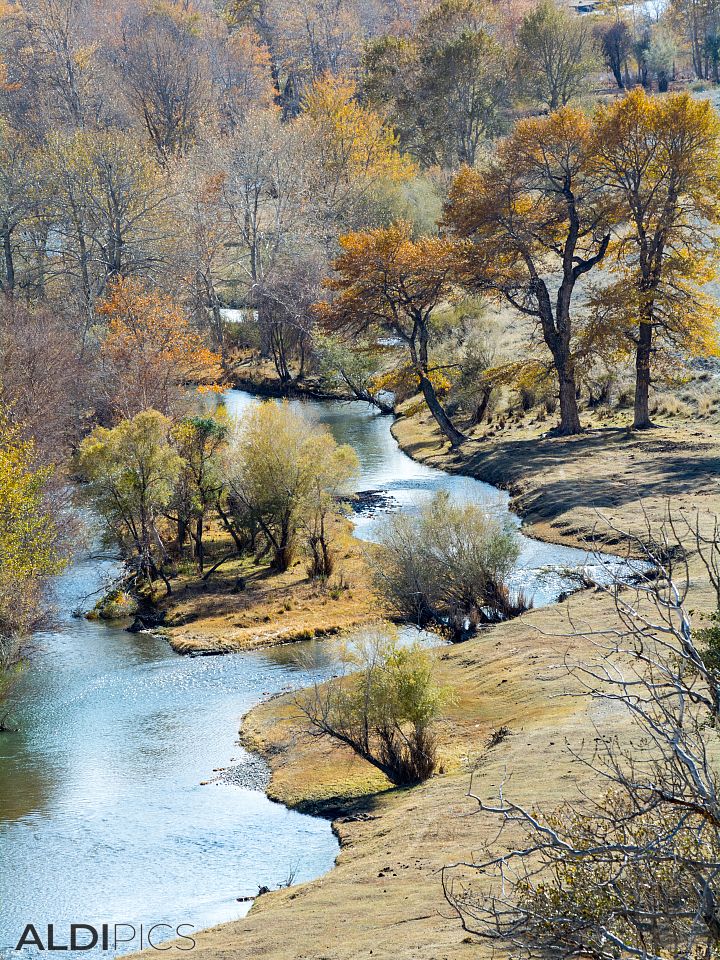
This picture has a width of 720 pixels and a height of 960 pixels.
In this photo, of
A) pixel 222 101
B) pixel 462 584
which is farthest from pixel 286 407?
pixel 222 101

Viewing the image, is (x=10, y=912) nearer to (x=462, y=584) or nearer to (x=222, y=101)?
(x=462, y=584)

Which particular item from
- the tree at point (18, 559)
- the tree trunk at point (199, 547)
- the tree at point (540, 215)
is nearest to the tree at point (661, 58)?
the tree at point (540, 215)

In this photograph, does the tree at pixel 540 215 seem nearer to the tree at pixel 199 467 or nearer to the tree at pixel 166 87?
the tree at pixel 199 467

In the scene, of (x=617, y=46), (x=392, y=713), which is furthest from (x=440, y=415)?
(x=617, y=46)

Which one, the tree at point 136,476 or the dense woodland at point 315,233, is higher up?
the dense woodland at point 315,233

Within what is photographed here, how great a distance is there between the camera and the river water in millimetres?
18078

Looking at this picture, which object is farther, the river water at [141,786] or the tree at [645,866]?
the river water at [141,786]

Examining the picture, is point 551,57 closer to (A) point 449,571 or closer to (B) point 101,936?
(A) point 449,571

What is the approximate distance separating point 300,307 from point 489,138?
3101cm

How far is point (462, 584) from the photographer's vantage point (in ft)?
97.6

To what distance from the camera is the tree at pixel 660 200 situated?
148ft

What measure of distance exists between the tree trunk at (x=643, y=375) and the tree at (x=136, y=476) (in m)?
20.2

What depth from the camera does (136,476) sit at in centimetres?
3794

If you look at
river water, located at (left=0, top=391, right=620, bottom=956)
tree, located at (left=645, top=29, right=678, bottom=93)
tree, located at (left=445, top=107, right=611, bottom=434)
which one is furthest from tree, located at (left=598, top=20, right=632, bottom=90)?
river water, located at (left=0, top=391, right=620, bottom=956)
